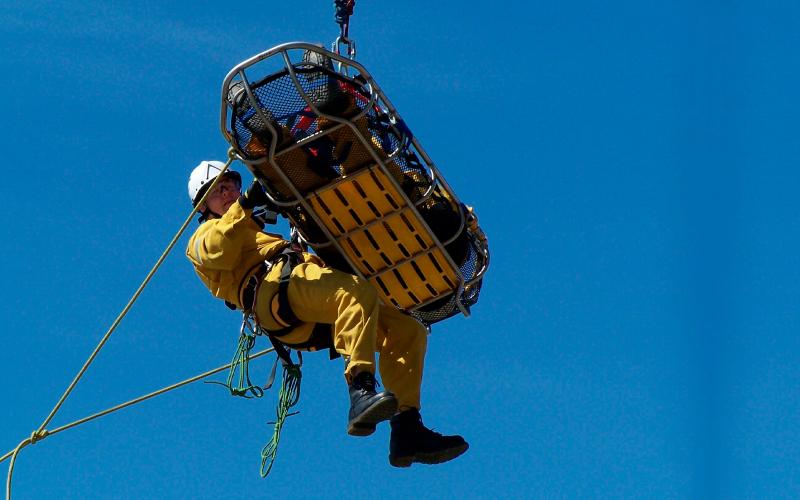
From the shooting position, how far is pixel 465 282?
485 inches

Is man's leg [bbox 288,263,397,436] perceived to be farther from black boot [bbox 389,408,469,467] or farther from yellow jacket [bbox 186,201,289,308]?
black boot [bbox 389,408,469,467]

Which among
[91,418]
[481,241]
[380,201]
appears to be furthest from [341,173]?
[91,418]

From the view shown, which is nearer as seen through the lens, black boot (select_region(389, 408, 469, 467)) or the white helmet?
black boot (select_region(389, 408, 469, 467))

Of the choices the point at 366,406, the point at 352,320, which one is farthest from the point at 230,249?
the point at 366,406

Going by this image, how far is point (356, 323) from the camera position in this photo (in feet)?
38.4

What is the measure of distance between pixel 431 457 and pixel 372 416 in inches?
40.4

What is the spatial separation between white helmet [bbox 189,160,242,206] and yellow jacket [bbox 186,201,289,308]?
23.3 inches

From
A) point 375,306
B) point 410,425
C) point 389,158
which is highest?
point 389,158

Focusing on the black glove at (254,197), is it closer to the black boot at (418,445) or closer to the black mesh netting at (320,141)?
the black mesh netting at (320,141)

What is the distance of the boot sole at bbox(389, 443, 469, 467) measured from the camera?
12.1 meters

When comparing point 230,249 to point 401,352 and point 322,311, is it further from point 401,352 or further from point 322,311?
point 401,352

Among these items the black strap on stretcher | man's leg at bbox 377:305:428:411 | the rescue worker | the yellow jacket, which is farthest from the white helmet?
man's leg at bbox 377:305:428:411

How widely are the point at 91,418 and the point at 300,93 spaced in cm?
Answer: 342

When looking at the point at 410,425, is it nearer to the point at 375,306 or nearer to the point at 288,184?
the point at 375,306
